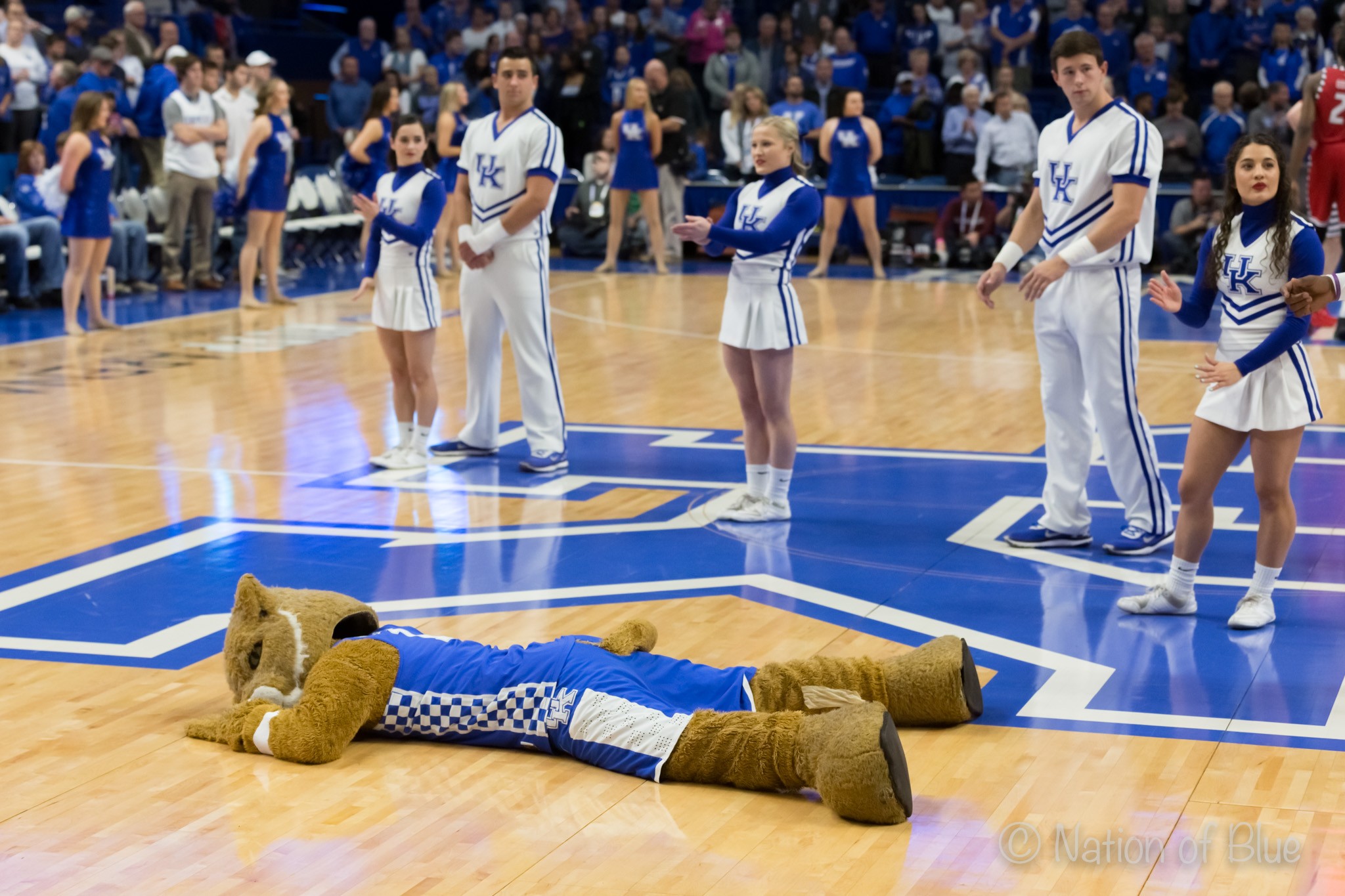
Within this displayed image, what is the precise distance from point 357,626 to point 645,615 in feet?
4.21

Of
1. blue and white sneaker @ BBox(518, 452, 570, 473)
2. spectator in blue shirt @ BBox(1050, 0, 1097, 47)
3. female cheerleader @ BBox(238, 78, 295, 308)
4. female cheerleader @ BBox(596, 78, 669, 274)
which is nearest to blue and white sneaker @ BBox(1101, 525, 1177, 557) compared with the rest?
blue and white sneaker @ BBox(518, 452, 570, 473)

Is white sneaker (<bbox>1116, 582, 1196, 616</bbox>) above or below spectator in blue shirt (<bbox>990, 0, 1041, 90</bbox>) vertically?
below

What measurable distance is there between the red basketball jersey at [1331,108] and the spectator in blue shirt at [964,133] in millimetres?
7795

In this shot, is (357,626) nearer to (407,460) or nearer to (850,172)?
(407,460)

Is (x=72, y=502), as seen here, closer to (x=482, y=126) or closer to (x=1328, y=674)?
(x=482, y=126)

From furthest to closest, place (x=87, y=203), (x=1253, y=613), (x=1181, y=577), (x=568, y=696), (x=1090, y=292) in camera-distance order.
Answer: (x=87, y=203) < (x=1090, y=292) < (x=1181, y=577) < (x=1253, y=613) < (x=568, y=696)

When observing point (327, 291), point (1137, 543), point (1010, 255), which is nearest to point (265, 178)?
point (327, 291)

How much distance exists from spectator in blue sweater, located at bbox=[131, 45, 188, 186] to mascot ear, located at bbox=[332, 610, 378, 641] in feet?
40.1

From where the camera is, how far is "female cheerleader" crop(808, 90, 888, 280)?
16453mm

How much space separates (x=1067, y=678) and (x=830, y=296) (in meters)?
10.6

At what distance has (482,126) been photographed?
26.9 feet

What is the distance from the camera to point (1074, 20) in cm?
1998

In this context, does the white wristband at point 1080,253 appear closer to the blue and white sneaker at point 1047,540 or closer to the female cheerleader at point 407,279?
the blue and white sneaker at point 1047,540

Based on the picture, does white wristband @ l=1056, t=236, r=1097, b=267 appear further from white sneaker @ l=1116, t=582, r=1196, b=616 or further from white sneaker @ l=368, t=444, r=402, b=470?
white sneaker @ l=368, t=444, r=402, b=470
